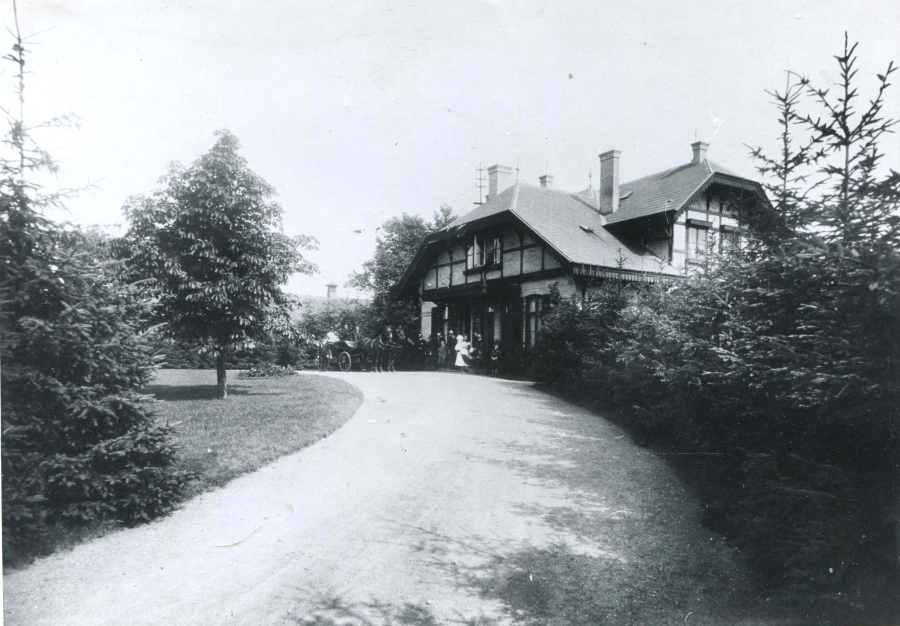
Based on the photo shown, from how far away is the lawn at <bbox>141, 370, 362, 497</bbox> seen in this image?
666 centimetres

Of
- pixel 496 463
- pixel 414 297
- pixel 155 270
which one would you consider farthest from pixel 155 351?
pixel 414 297

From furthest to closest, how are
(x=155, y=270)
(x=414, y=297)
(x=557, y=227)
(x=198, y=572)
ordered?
(x=414, y=297)
(x=557, y=227)
(x=155, y=270)
(x=198, y=572)

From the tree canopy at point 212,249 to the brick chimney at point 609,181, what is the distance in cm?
1444

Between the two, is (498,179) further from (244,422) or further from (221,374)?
(244,422)

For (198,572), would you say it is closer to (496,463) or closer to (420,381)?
(496,463)

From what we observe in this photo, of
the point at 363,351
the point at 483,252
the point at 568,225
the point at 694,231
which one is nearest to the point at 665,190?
the point at 694,231

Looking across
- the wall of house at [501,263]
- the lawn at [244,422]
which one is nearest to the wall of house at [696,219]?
the wall of house at [501,263]

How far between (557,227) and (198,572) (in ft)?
56.1

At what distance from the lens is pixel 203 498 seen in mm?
5797

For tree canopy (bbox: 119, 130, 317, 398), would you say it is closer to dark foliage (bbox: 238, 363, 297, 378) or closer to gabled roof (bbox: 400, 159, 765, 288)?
dark foliage (bbox: 238, 363, 297, 378)

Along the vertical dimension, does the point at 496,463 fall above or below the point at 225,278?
below

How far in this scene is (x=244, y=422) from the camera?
9.20 meters

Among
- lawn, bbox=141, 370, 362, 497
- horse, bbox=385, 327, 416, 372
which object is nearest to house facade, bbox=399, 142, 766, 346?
horse, bbox=385, 327, 416, 372

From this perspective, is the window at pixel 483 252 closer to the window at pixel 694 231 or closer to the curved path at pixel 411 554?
the window at pixel 694 231
